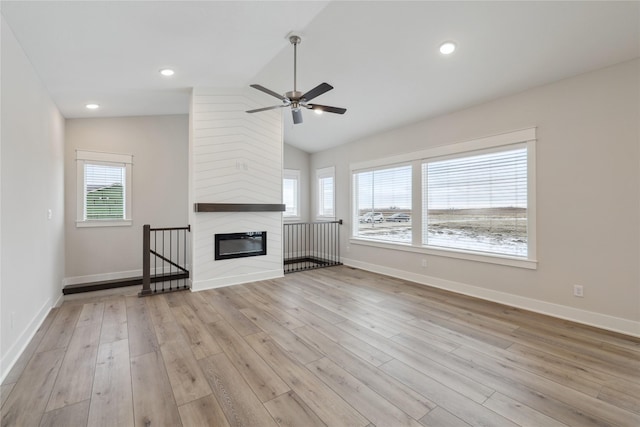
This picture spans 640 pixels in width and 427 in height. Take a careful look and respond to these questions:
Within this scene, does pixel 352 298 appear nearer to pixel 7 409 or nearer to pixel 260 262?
pixel 260 262

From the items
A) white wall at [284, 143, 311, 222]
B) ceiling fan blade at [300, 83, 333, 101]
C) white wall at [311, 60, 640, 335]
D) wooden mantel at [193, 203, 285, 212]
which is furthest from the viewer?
white wall at [284, 143, 311, 222]

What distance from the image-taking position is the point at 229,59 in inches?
145

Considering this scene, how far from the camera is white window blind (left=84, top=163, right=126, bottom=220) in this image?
202 inches

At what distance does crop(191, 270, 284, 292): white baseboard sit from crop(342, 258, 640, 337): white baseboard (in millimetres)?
2253

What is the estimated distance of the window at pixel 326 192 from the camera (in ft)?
22.7

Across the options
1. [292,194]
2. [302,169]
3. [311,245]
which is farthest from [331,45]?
[311,245]

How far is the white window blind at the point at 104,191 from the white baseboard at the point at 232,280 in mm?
2263

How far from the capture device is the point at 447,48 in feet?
10.2

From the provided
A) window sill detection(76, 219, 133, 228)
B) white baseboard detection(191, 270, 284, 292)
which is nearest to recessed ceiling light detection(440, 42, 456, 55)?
white baseboard detection(191, 270, 284, 292)

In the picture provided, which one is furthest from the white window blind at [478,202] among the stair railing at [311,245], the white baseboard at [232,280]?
the white baseboard at [232,280]

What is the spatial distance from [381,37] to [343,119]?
7.18ft

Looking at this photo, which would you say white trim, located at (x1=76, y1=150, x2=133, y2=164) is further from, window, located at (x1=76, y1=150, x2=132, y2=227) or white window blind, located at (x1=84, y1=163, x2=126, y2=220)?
white window blind, located at (x1=84, y1=163, x2=126, y2=220)

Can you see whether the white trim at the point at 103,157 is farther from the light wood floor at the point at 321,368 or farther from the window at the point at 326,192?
the window at the point at 326,192

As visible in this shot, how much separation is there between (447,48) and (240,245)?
13.5 ft
